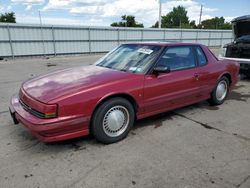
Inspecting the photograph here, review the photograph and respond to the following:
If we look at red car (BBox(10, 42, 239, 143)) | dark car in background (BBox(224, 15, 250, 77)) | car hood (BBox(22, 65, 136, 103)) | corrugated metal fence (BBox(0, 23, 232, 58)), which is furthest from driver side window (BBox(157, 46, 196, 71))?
corrugated metal fence (BBox(0, 23, 232, 58))

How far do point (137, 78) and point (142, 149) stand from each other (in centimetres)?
108

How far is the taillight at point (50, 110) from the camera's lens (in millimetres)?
2730

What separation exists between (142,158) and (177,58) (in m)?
2.06

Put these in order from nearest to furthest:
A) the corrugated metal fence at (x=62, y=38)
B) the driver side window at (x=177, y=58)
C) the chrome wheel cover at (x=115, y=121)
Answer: the chrome wheel cover at (x=115, y=121)
the driver side window at (x=177, y=58)
the corrugated metal fence at (x=62, y=38)

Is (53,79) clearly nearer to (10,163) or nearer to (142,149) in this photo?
(10,163)

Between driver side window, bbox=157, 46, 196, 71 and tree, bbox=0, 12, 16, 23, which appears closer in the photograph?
driver side window, bbox=157, 46, 196, 71

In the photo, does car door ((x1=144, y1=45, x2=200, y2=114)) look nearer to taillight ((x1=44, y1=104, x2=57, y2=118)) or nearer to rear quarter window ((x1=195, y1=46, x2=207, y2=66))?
rear quarter window ((x1=195, y1=46, x2=207, y2=66))

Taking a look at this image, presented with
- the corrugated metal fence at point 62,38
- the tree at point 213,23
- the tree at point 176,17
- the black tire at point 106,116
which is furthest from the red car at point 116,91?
the tree at point 176,17

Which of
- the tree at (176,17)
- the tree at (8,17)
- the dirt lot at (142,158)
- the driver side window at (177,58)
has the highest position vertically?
the tree at (176,17)

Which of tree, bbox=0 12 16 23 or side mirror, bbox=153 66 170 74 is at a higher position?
tree, bbox=0 12 16 23

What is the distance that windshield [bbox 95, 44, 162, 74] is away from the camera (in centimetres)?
369

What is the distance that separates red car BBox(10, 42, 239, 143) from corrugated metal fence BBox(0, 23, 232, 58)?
12.2m

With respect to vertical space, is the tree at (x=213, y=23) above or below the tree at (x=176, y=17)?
below

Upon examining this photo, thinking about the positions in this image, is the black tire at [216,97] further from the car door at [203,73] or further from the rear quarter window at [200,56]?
the rear quarter window at [200,56]
